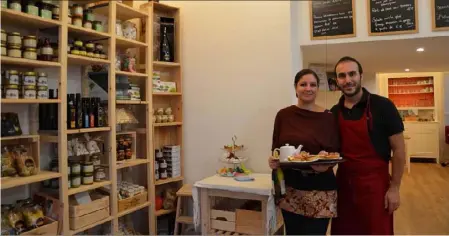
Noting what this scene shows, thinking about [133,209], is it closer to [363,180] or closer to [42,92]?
[42,92]

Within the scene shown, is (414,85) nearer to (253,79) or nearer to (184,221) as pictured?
(253,79)

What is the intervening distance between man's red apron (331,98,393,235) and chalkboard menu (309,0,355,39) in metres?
0.79

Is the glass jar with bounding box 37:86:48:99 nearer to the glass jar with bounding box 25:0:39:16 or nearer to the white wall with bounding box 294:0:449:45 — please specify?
the glass jar with bounding box 25:0:39:16

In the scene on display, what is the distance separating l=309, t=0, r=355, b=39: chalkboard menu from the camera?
2.19 metres

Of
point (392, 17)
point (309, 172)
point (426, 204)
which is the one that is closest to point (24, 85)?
point (309, 172)

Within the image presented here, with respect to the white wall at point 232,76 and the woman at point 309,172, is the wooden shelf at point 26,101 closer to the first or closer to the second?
Answer: the white wall at point 232,76

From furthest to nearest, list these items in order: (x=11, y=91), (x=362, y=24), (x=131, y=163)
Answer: (x=131, y=163)
(x=362, y=24)
(x=11, y=91)

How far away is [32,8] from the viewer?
1.82 meters

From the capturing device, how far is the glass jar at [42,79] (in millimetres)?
1865

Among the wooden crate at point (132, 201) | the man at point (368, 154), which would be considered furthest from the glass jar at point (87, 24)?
the man at point (368, 154)

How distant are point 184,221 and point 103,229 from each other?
1.94 ft

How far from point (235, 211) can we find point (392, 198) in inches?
39.2

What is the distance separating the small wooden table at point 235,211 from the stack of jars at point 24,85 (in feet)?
3.64

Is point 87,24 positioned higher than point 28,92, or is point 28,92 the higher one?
point 87,24
